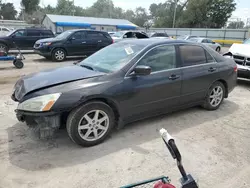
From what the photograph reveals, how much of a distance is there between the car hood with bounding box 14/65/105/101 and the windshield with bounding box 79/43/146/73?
238 millimetres

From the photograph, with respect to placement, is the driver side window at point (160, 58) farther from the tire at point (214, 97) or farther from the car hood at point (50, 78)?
the tire at point (214, 97)

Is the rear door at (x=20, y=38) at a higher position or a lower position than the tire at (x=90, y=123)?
higher

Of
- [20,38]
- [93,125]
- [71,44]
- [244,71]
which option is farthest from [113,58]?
[20,38]

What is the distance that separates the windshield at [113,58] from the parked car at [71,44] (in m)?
7.55

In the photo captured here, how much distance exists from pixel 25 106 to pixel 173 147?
231 cm

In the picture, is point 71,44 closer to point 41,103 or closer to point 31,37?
point 31,37

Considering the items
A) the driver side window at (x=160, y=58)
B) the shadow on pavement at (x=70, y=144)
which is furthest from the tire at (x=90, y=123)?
the driver side window at (x=160, y=58)

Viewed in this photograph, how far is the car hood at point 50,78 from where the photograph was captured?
3.12 m

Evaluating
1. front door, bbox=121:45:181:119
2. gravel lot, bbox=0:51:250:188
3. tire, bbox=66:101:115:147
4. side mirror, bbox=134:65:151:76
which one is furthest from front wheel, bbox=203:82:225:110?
tire, bbox=66:101:115:147

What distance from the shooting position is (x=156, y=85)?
3.69m

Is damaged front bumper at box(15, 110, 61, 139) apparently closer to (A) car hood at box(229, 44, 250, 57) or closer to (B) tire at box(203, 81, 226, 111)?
(B) tire at box(203, 81, 226, 111)

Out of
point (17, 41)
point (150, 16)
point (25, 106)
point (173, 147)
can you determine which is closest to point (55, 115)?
point (25, 106)

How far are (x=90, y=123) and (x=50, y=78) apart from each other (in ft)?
3.08

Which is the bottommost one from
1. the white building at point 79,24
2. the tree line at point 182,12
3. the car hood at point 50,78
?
the car hood at point 50,78
